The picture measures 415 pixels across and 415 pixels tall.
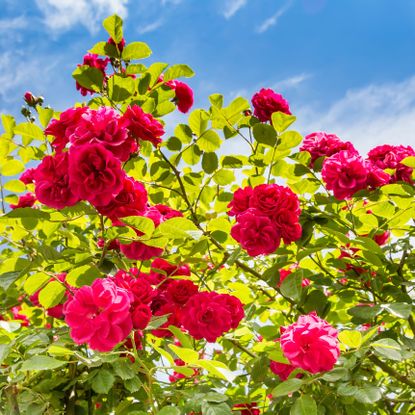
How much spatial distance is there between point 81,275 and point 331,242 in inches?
39.1

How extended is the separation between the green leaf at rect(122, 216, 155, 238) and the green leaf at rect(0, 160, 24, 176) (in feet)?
3.12

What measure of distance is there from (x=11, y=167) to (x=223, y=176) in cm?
87

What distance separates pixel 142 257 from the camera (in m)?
1.48

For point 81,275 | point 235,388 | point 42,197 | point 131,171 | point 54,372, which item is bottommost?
point 235,388

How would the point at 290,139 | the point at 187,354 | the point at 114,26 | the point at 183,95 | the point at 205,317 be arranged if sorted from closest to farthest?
1. the point at 187,354
2. the point at 205,317
3. the point at 114,26
4. the point at 290,139
5. the point at 183,95

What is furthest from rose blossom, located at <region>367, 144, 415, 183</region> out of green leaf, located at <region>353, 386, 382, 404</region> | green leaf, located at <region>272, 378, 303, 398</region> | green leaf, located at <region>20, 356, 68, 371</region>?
green leaf, located at <region>20, 356, 68, 371</region>

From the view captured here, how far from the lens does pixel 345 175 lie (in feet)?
5.63

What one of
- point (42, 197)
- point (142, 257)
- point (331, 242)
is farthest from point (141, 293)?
point (331, 242)

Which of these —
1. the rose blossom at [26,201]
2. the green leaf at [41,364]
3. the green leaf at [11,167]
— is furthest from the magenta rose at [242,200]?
the rose blossom at [26,201]

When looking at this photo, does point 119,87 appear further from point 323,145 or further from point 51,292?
point 323,145

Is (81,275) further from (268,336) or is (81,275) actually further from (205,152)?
(268,336)

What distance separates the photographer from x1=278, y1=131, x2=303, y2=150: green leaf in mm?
1787

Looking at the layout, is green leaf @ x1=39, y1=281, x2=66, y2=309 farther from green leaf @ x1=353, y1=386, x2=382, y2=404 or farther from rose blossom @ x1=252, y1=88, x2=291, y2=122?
rose blossom @ x1=252, y1=88, x2=291, y2=122

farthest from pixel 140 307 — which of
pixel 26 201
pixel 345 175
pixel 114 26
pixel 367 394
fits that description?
pixel 26 201
